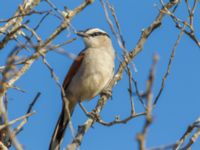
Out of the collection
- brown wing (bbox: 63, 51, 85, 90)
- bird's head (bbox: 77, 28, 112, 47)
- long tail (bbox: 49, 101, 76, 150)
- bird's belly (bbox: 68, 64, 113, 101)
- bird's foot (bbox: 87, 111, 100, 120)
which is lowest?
bird's foot (bbox: 87, 111, 100, 120)

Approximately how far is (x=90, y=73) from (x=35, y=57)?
2653 millimetres

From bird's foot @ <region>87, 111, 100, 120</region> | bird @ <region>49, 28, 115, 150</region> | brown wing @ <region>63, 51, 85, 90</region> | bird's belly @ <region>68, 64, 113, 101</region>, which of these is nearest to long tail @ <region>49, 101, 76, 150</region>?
bird @ <region>49, 28, 115, 150</region>

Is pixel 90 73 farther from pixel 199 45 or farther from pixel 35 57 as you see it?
pixel 35 57

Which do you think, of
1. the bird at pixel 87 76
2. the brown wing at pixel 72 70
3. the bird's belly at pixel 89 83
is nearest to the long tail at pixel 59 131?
the bird at pixel 87 76

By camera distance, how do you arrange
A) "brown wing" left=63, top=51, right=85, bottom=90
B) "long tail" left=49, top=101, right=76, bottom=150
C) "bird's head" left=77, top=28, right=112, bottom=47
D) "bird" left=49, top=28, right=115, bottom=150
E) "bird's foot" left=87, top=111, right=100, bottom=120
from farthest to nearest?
"bird's head" left=77, top=28, right=112, bottom=47 < "brown wing" left=63, top=51, right=85, bottom=90 < "bird" left=49, top=28, right=115, bottom=150 < "long tail" left=49, top=101, right=76, bottom=150 < "bird's foot" left=87, top=111, right=100, bottom=120

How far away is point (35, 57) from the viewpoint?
287cm

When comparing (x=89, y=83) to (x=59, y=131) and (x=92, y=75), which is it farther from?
(x=59, y=131)

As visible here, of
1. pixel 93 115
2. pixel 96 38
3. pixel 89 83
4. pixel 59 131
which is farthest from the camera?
pixel 96 38

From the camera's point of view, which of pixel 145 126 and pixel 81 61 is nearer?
pixel 145 126

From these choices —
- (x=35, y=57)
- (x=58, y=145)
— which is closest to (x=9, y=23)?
(x=35, y=57)

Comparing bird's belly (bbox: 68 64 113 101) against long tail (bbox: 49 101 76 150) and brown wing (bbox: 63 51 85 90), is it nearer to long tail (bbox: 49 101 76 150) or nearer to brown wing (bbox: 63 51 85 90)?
brown wing (bbox: 63 51 85 90)

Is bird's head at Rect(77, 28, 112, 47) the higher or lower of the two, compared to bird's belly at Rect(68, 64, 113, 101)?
higher

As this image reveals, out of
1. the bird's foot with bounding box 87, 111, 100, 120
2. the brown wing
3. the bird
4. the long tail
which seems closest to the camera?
the bird's foot with bounding box 87, 111, 100, 120

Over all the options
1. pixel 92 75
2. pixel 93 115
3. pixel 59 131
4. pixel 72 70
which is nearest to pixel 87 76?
pixel 92 75
